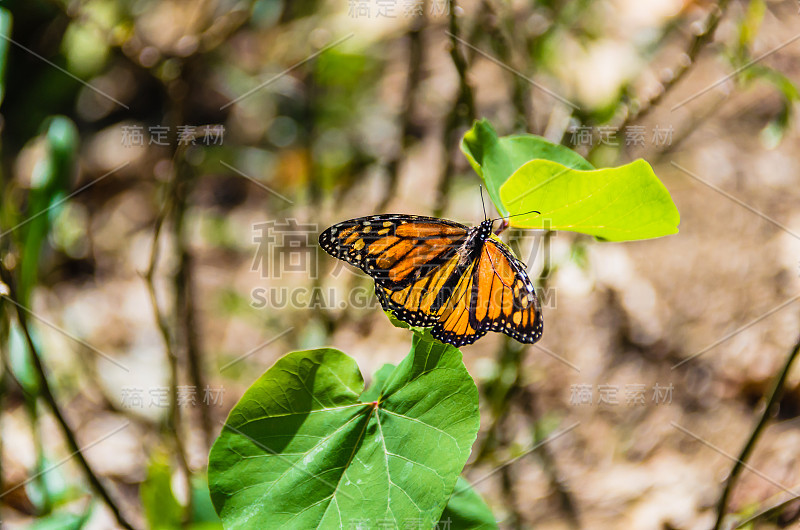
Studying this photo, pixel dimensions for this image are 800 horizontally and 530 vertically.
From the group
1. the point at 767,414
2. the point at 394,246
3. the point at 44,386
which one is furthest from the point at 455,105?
the point at 44,386

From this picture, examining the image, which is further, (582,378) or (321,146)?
(321,146)

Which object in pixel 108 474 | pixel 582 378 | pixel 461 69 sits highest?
pixel 461 69

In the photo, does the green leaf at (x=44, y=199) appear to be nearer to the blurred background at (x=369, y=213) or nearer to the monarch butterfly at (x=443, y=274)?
the blurred background at (x=369, y=213)

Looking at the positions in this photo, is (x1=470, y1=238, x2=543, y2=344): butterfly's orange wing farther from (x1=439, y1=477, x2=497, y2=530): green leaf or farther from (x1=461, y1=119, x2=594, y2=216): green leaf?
(x1=439, y1=477, x2=497, y2=530): green leaf

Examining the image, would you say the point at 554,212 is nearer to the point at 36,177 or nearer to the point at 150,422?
the point at 36,177

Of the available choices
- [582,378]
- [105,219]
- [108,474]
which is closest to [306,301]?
[108,474]

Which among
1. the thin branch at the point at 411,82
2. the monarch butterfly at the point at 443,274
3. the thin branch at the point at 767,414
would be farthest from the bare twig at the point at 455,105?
the thin branch at the point at 767,414

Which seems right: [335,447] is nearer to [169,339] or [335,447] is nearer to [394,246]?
[394,246]
